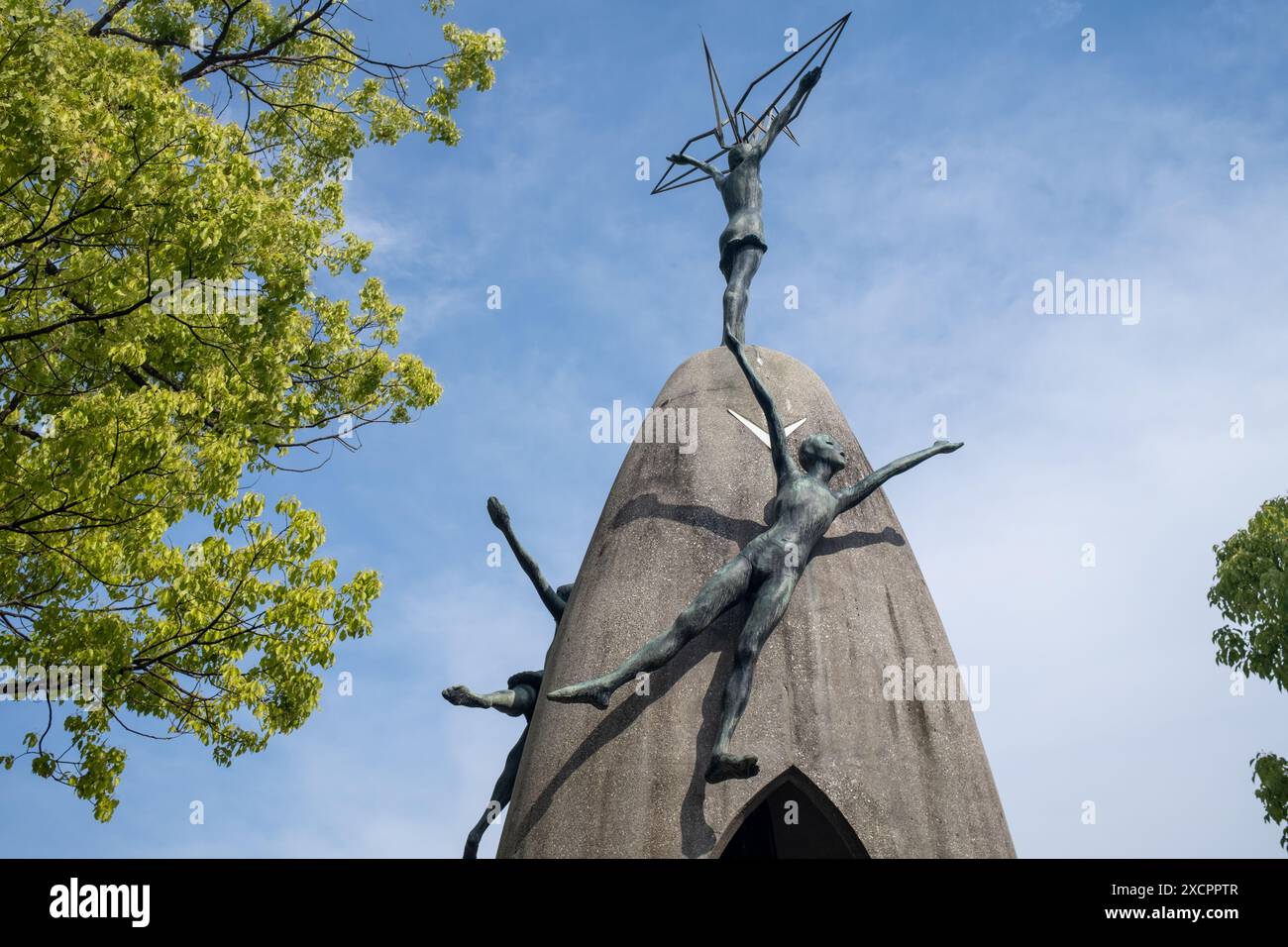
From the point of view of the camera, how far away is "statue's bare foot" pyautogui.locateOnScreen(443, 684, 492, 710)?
773cm

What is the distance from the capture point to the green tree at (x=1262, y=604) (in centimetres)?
1205

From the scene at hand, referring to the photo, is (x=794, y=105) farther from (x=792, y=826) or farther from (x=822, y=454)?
(x=792, y=826)

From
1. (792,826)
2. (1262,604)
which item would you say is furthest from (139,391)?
(1262,604)

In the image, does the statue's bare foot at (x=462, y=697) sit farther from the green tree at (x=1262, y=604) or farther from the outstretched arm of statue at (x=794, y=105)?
the green tree at (x=1262, y=604)

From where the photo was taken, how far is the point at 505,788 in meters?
8.45

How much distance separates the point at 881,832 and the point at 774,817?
2184 millimetres

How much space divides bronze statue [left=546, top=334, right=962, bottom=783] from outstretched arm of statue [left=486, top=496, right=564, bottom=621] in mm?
2133

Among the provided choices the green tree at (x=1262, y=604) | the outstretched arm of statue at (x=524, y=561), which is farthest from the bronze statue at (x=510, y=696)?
the green tree at (x=1262, y=604)

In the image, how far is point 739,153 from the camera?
1047cm

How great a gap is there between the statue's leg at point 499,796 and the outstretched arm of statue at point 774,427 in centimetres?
272

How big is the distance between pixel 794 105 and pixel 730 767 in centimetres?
682

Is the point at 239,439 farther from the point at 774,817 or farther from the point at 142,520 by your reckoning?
the point at 774,817

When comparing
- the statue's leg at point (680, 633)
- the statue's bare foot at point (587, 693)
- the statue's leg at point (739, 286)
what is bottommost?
the statue's bare foot at point (587, 693)

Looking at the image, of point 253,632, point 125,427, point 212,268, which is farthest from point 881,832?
point 212,268
